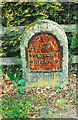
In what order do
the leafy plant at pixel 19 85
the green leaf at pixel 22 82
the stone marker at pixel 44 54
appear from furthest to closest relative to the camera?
1. the green leaf at pixel 22 82
2. the leafy plant at pixel 19 85
3. the stone marker at pixel 44 54

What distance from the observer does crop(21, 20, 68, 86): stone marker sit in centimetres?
314

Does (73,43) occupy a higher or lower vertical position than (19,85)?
higher

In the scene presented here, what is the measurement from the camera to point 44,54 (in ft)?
10.9

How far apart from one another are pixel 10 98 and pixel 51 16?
7.74 feet

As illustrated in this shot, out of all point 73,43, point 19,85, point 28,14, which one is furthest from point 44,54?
point 28,14

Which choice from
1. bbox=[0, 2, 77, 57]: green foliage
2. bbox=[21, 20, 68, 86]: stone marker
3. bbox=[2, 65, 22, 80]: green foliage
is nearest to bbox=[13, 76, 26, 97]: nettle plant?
bbox=[21, 20, 68, 86]: stone marker

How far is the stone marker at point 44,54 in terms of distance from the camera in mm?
3141

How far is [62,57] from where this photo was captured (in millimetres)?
3305

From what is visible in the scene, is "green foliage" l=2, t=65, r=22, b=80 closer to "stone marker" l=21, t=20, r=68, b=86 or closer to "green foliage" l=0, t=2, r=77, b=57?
"green foliage" l=0, t=2, r=77, b=57

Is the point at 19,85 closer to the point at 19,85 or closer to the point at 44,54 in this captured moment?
the point at 19,85

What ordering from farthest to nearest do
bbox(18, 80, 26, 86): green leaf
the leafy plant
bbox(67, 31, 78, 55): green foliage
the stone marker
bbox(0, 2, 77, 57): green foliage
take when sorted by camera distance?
bbox(67, 31, 78, 55): green foliage < bbox(0, 2, 77, 57): green foliage < bbox(18, 80, 26, 86): green leaf < the leafy plant < the stone marker

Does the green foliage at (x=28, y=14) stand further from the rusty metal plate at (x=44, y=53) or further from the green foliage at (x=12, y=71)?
the rusty metal plate at (x=44, y=53)

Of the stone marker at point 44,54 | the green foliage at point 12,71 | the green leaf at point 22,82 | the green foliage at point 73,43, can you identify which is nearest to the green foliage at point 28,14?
the green foliage at point 73,43

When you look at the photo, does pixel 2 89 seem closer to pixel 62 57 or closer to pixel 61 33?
pixel 62 57
